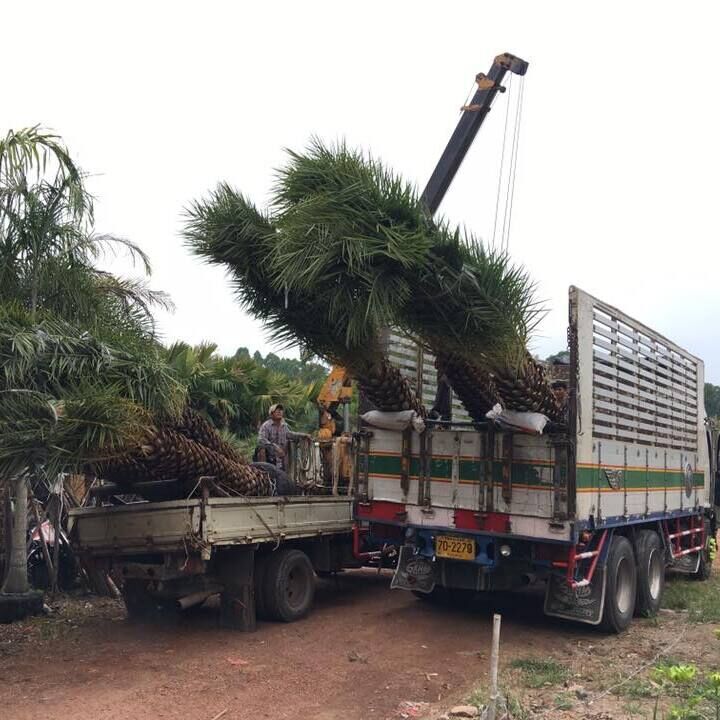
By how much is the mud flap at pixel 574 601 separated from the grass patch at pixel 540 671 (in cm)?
74

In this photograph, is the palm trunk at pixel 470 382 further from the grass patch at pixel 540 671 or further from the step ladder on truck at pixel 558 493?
the grass patch at pixel 540 671

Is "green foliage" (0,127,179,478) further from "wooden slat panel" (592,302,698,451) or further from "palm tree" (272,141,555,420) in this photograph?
"wooden slat panel" (592,302,698,451)

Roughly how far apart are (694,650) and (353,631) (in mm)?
3048

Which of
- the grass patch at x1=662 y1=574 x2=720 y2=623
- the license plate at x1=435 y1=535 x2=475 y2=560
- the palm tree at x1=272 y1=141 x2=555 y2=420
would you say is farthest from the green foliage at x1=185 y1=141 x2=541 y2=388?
the grass patch at x1=662 y1=574 x2=720 y2=623

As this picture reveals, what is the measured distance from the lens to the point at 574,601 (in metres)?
7.68

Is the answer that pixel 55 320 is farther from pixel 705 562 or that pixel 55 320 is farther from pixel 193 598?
pixel 705 562

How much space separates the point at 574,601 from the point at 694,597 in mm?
3389

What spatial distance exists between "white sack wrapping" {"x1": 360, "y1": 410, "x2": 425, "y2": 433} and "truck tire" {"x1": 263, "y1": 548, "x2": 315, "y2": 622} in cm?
161

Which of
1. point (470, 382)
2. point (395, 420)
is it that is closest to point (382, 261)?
point (470, 382)

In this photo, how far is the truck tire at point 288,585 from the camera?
27.0 ft

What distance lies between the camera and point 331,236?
19.1 feet

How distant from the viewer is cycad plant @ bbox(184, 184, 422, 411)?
620 centimetres

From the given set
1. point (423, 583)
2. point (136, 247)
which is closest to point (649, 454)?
point (423, 583)

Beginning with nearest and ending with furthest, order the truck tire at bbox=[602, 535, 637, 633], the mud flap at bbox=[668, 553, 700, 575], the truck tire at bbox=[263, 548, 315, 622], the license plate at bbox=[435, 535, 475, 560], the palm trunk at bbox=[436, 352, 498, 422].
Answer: the palm trunk at bbox=[436, 352, 498, 422] < the license plate at bbox=[435, 535, 475, 560] < the truck tire at bbox=[602, 535, 637, 633] < the truck tire at bbox=[263, 548, 315, 622] < the mud flap at bbox=[668, 553, 700, 575]
